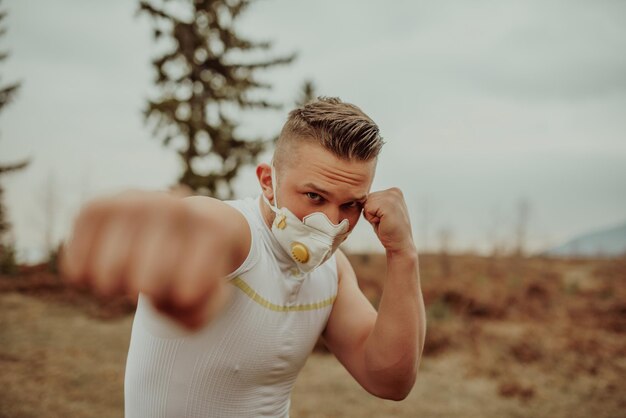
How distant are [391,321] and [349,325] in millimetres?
306

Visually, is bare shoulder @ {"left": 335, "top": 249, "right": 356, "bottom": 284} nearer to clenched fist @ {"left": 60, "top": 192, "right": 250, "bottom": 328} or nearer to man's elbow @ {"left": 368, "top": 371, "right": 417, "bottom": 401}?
man's elbow @ {"left": 368, "top": 371, "right": 417, "bottom": 401}

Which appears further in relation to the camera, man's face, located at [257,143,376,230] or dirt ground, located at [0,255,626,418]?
dirt ground, located at [0,255,626,418]

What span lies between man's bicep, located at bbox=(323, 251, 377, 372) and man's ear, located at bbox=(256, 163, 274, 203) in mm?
660

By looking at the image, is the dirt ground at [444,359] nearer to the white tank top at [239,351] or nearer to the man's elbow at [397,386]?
the man's elbow at [397,386]

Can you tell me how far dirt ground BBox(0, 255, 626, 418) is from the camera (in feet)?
23.0

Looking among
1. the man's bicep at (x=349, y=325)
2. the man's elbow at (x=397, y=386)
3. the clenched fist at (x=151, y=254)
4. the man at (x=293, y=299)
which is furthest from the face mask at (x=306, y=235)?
the clenched fist at (x=151, y=254)

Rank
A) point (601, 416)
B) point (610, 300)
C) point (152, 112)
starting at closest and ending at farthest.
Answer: point (601, 416), point (152, 112), point (610, 300)

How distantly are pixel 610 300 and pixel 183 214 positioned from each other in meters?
16.5

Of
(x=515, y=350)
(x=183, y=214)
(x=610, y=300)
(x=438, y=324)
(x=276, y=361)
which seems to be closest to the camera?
(x=183, y=214)

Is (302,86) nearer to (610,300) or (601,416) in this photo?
(610,300)

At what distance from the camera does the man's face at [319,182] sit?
1712 millimetres

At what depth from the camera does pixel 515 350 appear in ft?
30.7

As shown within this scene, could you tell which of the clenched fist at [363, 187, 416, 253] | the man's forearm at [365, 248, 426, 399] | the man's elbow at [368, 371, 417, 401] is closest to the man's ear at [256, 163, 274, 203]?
the clenched fist at [363, 187, 416, 253]

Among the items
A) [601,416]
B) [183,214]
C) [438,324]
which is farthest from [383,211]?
[438,324]
